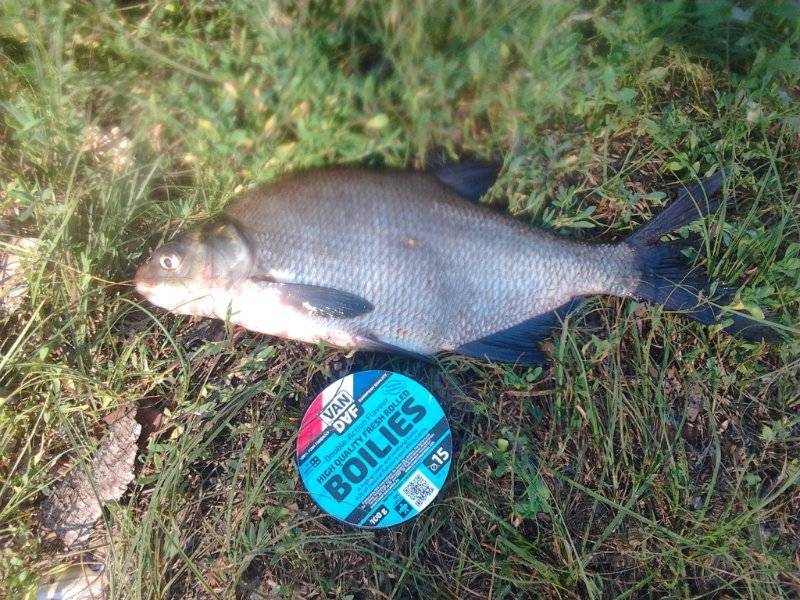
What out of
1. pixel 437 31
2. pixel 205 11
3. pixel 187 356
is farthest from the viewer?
pixel 187 356

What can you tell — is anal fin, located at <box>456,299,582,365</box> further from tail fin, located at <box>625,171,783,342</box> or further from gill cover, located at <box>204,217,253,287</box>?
gill cover, located at <box>204,217,253,287</box>

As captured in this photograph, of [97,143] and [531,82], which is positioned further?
[97,143]

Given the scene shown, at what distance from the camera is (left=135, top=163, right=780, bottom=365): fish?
6.77ft

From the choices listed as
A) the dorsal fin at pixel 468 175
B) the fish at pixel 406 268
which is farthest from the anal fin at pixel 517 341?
the dorsal fin at pixel 468 175

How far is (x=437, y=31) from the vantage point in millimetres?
1923

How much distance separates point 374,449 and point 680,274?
4.60 ft

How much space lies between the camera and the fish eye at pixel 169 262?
2074 mm

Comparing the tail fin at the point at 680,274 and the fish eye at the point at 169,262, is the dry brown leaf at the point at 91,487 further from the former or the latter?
the tail fin at the point at 680,274

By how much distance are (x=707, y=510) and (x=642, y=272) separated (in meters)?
0.97

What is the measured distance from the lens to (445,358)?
217cm

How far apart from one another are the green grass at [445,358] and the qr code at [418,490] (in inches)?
2.3

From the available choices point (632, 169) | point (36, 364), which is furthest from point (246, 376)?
point (632, 169)

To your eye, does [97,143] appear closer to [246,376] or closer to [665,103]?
[246,376]

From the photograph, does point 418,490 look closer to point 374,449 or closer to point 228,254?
point 374,449
